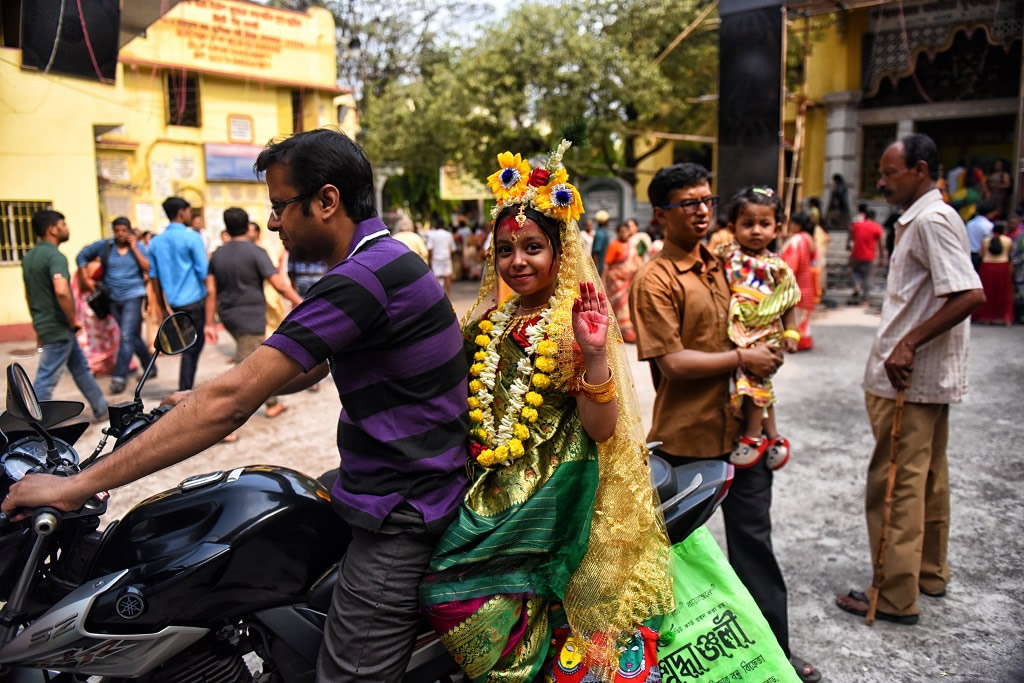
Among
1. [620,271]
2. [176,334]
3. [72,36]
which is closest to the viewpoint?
[176,334]

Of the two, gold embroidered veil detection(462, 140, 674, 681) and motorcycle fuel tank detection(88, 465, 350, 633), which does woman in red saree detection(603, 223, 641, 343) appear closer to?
gold embroidered veil detection(462, 140, 674, 681)

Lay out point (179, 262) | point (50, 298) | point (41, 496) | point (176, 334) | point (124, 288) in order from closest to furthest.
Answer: point (41, 496)
point (176, 334)
point (50, 298)
point (179, 262)
point (124, 288)

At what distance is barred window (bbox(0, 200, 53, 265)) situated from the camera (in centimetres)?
1030

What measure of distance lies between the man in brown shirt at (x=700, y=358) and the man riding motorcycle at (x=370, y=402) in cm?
A: 116

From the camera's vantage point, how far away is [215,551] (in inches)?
74.0

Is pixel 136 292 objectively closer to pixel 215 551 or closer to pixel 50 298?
pixel 50 298

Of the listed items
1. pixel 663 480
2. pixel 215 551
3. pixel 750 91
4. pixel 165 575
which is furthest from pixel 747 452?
pixel 750 91

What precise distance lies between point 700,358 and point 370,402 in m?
1.44

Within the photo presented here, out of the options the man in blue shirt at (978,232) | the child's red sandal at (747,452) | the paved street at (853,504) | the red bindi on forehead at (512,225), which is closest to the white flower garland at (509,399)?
the red bindi on forehead at (512,225)

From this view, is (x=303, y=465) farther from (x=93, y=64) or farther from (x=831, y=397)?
(x=831, y=397)

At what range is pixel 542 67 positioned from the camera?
15234 millimetres

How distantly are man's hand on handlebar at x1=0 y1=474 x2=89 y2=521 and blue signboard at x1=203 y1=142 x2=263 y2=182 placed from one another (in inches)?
621

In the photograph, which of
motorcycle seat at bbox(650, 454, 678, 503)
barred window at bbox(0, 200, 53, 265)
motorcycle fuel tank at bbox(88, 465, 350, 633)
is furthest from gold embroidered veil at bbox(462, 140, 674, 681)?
barred window at bbox(0, 200, 53, 265)

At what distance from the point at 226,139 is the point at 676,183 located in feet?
53.0
